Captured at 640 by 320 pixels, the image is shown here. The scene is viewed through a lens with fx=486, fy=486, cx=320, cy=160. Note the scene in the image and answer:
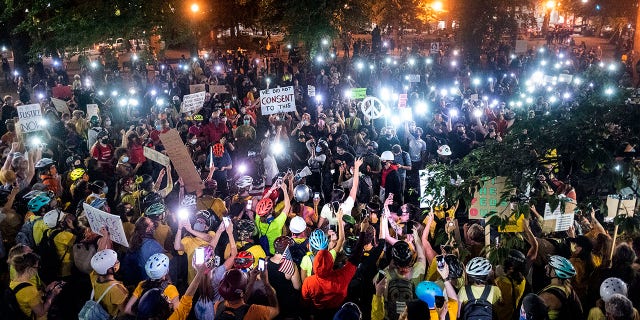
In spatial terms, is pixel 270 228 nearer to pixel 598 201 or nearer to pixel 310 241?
pixel 310 241

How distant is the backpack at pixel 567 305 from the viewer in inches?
187

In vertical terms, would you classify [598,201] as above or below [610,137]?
below

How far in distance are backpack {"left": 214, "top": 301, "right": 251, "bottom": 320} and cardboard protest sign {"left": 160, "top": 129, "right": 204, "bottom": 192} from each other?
4.26 m

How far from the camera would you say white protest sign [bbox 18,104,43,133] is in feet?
36.8

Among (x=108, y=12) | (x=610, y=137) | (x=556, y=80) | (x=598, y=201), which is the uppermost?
(x=108, y=12)

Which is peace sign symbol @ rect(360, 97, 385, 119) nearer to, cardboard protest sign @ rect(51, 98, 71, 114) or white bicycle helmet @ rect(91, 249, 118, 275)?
white bicycle helmet @ rect(91, 249, 118, 275)

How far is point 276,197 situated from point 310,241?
6.14 ft

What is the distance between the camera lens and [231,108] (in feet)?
49.3

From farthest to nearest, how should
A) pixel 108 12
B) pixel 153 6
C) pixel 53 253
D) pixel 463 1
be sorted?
pixel 463 1, pixel 153 6, pixel 108 12, pixel 53 253

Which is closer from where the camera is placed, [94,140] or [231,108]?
[94,140]

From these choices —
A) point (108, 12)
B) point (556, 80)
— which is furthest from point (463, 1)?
point (108, 12)

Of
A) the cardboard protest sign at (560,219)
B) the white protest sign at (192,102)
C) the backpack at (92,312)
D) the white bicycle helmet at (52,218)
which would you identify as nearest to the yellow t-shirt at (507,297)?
the cardboard protest sign at (560,219)

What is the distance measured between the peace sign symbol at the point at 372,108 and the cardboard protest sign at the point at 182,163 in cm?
500

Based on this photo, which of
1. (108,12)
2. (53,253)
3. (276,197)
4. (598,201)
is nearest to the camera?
(598,201)
